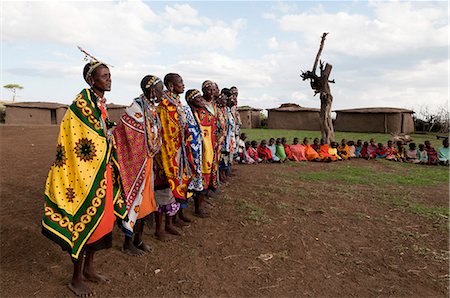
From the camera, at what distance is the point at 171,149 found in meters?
4.06

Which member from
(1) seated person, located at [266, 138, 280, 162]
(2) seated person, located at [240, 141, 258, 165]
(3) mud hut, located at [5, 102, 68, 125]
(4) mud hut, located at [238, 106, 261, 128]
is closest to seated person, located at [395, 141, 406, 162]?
(1) seated person, located at [266, 138, 280, 162]

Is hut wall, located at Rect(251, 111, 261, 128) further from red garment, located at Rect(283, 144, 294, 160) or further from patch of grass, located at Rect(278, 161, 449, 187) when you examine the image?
patch of grass, located at Rect(278, 161, 449, 187)

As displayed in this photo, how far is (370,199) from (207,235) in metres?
3.34

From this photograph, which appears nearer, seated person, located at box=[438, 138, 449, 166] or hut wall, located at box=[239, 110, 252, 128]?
seated person, located at box=[438, 138, 449, 166]

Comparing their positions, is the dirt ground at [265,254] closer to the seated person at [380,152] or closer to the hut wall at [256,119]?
the seated person at [380,152]

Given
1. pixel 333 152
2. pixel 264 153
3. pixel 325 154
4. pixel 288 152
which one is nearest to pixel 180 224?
pixel 264 153

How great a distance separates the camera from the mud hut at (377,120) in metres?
21.7

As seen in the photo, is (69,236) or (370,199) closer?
(69,236)

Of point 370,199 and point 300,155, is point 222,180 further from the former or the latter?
point 300,155

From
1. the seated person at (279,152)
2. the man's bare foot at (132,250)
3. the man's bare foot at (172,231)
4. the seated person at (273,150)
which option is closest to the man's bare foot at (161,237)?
the man's bare foot at (172,231)

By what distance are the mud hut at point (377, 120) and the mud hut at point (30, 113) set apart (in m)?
19.9

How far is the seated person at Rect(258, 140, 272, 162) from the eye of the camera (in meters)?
10.5

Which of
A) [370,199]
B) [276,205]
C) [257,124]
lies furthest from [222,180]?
[257,124]

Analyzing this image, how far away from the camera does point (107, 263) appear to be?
352 centimetres
